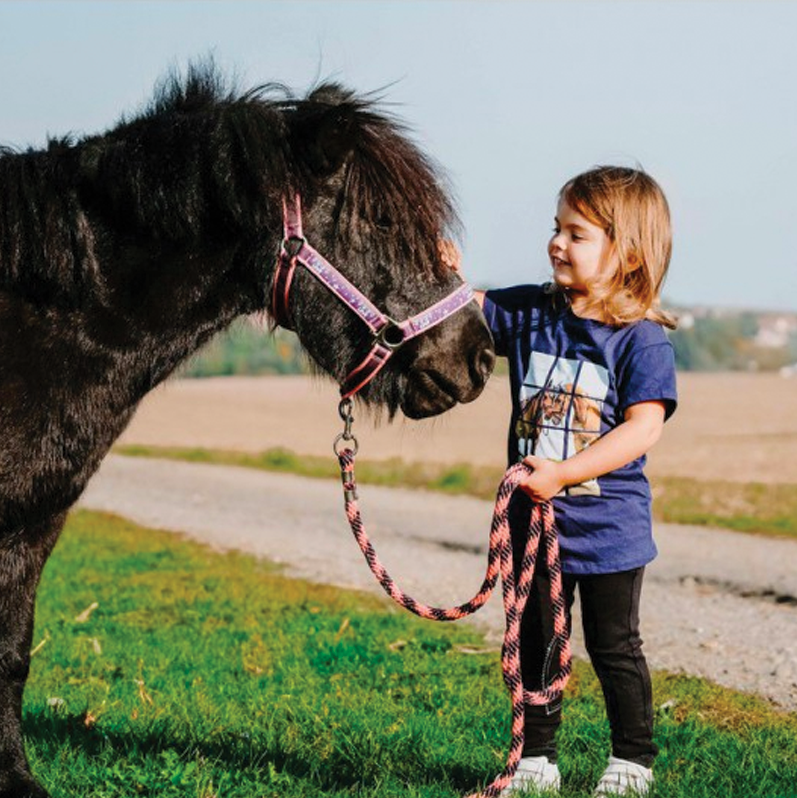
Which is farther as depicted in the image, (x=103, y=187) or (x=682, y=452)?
(x=682, y=452)

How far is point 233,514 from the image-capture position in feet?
49.4

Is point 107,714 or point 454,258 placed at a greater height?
point 454,258

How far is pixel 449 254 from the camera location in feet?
11.6

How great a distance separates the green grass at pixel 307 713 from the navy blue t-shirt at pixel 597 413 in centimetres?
81

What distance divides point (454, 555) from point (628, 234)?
7.89 metres

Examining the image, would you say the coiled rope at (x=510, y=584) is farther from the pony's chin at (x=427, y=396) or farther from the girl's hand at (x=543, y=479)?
the pony's chin at (x=427, y=396)

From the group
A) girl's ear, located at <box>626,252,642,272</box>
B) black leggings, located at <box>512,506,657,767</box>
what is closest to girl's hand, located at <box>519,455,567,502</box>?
black leggings, located at <box>512,506,657,767</box>

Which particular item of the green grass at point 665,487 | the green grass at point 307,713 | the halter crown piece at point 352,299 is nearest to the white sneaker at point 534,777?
the green grass at point 307,713

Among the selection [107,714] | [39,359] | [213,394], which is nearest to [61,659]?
[107,714]

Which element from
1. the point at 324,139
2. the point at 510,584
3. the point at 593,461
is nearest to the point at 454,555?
the point at 510,584

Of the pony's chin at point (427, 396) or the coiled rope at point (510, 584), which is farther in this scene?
the coiled rope at point (510, 584)

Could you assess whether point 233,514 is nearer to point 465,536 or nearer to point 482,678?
point 465,536

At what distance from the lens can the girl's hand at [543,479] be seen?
144 inches

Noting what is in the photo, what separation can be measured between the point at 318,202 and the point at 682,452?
73.0 feet
